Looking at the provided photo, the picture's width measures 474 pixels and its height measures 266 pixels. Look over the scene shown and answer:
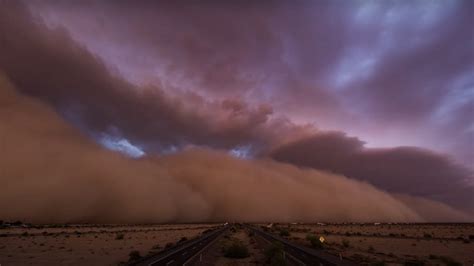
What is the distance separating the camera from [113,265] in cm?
3359

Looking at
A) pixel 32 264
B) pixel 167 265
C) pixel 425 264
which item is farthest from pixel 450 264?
pixel 32 264

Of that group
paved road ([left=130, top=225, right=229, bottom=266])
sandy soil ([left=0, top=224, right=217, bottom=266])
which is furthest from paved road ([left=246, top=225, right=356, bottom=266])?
sandy soil ([left=0, top=224, right=217, bottom=266])

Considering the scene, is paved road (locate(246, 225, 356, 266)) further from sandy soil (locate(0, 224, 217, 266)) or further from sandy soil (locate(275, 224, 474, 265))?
sandy soil (locate(0, 224, 217, 266))

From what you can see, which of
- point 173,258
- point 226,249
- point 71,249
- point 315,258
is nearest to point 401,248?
point 315,258

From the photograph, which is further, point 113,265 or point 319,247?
point 319,247

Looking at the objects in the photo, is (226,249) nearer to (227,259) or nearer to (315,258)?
(227,259)

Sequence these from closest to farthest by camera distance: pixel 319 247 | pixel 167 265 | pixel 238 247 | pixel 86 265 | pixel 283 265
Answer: pixel 283 265, pixel 167 265, pixel 86 265, pixel 238 247, pixel 319 247

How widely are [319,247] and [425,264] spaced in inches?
901

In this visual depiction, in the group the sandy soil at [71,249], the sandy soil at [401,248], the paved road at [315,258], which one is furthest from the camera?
the sandy soil at [401,248]

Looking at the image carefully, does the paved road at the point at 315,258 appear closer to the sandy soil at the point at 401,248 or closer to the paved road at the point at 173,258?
the sandy soil at the point at 401,248

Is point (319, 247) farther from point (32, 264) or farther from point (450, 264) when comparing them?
point (32, 264)

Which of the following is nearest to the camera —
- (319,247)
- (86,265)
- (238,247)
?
(86,265)

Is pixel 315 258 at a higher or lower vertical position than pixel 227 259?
higher

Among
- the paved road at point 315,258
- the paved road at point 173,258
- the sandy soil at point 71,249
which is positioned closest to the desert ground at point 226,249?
the sandy soil at point 71,249
